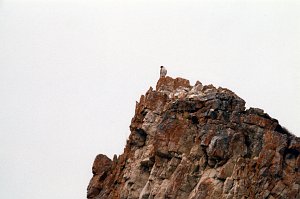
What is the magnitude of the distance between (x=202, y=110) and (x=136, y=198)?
12.1 meters

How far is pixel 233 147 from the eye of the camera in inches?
3339

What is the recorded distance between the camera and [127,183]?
94125 millimetres

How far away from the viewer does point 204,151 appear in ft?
284

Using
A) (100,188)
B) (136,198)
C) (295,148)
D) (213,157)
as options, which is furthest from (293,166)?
(100,188)

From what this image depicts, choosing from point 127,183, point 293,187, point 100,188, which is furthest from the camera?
point 100,188

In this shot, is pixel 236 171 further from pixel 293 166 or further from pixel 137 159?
pixel 137 159

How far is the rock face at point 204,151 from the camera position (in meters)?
82.9

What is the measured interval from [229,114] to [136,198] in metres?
14.0

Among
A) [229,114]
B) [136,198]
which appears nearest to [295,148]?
[229,114]

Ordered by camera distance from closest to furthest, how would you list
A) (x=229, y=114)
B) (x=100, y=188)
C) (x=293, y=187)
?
(x=293, y=187)
(x=229, y=114)
(x=100, y=188)

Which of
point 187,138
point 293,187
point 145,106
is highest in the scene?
point 145,106

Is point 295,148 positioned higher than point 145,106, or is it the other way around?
point 145,106

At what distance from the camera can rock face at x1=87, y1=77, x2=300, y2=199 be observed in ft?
272

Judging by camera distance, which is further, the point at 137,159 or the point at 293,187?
the point at 137,159
